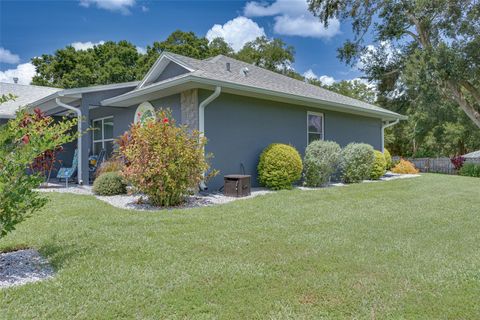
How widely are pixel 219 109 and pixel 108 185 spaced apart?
3476 mm

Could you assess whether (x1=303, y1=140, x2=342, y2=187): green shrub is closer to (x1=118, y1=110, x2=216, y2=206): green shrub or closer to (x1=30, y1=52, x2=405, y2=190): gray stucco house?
(x1=30, y1=52, x2=405, y2=190): gray stucco house

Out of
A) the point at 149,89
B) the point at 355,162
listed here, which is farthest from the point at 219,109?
the point at 355,162

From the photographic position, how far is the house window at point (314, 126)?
11.9 m

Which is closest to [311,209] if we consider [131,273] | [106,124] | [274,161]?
[274,161]

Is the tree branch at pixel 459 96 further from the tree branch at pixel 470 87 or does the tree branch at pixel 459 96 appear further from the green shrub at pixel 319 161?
the green shrub at pixel 319 161

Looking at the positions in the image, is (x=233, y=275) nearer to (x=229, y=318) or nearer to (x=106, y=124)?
(x=229, y=318)

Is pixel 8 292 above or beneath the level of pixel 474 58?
beneath

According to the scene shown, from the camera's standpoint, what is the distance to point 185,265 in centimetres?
350

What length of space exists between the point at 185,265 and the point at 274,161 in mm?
6200

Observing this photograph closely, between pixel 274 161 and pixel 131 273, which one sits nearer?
pixel 131 273

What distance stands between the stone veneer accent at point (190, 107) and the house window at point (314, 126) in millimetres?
4675

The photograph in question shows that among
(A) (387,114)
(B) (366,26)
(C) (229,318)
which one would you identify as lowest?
(C) (229,318)

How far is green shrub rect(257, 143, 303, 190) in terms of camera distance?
9352 mm

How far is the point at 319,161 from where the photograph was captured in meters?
10.2
